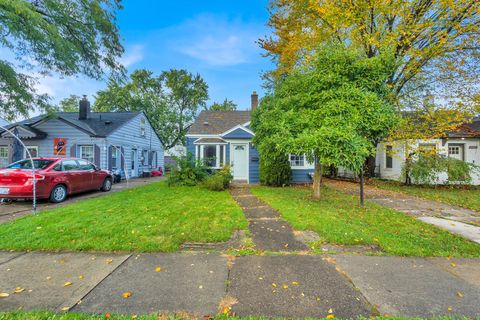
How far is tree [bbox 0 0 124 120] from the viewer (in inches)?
362

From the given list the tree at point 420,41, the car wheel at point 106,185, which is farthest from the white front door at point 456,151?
the car wheel at point 106,185

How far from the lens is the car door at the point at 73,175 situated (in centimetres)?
812

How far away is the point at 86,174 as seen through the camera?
902 cm

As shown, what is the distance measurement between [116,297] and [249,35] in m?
16.1

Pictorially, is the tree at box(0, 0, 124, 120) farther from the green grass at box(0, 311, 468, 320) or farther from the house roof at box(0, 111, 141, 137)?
the green grass at box(0, 311, 468, 320)

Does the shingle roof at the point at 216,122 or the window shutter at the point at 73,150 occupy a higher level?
the shingle roof at the point at 216,122

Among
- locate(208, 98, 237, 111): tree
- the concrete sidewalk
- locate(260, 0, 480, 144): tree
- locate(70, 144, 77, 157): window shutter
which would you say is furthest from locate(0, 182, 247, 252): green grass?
locate(208, 98, 237, 111): tree

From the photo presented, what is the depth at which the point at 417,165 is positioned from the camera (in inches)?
455

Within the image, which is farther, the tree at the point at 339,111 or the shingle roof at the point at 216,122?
the shingle roof at the point at 216,122

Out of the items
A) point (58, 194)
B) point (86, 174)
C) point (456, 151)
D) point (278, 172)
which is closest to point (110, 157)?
point (86, 174)

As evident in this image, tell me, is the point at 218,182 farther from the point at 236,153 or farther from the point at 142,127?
the point at 142,127

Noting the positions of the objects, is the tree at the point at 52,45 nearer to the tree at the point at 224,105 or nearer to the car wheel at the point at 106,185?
the car wheel at the point at 106,185

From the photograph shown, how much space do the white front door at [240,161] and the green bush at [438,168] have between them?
29.4ft

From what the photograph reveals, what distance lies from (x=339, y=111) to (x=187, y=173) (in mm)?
7734
